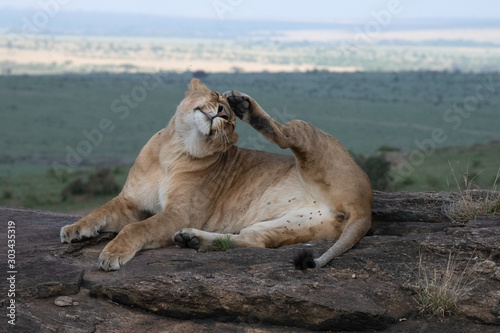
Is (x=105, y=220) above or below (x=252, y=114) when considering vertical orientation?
below

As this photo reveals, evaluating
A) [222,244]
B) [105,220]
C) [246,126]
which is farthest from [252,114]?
[246,126]

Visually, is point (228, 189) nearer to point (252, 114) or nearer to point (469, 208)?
point (252, 114)

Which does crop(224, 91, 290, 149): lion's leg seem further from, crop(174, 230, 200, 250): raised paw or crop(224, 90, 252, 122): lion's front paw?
crop(174, 230, 200, 250): raised paw

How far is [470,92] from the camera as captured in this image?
4956 cm

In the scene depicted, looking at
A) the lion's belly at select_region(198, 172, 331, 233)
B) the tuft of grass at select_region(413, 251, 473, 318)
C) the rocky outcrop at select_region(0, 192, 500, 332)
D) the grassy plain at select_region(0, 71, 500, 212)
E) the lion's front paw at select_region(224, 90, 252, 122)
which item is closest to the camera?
the rocky outcrop at select_region(0, 192, 500, 332)

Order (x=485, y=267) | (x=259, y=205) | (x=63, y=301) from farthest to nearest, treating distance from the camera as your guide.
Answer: (x=259, y=205)
(x=485, y=267)
(x=63, y=301)

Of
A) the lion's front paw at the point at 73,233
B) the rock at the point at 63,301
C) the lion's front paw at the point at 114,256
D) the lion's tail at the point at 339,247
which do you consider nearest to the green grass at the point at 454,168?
the lion's tail at the point at 339,247

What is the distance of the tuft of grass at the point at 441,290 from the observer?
15.4 ft

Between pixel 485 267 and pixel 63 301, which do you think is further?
pixel 485 267

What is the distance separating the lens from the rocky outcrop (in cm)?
457

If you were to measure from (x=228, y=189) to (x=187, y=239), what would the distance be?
2.80 feet

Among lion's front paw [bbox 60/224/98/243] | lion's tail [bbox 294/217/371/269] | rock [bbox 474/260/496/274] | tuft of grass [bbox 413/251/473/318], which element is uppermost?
lion's front paw [bbox 60/224/98/243]

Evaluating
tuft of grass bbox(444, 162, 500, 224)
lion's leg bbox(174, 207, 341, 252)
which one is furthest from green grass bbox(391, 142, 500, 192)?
lion's leg bbox(174, 207, 341, 252)

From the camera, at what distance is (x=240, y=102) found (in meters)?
5.78
